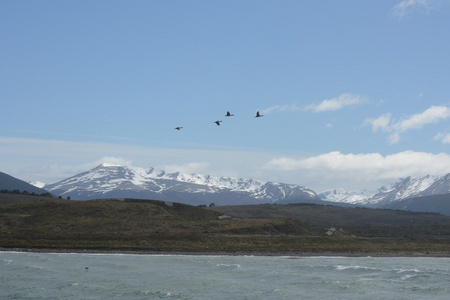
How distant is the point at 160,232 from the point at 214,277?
54.5 metres

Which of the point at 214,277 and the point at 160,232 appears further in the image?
the point at 160,232

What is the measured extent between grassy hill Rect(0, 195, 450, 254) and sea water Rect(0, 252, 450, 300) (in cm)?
1428

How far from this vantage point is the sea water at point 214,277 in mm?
53469

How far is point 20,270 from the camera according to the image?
225 ft

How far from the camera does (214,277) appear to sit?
213 feet

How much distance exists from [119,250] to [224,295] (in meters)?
49.0

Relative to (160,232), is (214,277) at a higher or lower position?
lower

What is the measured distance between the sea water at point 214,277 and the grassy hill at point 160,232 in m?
14.3

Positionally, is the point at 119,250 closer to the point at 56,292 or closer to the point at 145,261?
the point at 145,261

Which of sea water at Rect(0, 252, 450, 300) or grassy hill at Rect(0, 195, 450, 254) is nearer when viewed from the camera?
sea water at Rect(0, 252, 450, 300)

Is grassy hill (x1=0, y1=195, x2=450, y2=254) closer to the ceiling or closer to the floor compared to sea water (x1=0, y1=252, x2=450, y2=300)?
closer to the ceiling

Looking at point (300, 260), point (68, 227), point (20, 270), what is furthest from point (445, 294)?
point (68, 227)

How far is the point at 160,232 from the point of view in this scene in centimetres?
11806

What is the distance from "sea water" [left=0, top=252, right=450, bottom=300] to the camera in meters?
53.5
